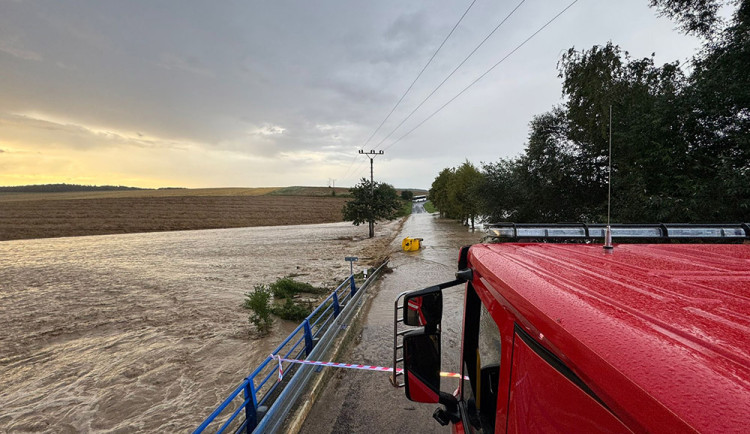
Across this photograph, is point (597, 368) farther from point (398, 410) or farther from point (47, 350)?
point (47, 350)

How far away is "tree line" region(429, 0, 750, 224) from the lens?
1102 cm

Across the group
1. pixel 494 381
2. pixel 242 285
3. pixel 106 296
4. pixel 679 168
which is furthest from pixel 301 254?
pixel 494 381

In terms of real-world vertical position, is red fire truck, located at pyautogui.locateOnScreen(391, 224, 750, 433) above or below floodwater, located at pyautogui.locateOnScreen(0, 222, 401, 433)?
above

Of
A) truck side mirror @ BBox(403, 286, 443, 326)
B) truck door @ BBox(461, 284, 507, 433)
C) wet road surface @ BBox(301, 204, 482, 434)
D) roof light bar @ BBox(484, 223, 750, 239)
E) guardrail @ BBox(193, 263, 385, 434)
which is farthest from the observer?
wet road surface @ BBox(301, 204, 482, 434)

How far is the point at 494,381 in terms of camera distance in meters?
1.97

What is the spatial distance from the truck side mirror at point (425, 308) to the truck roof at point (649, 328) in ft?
1.51

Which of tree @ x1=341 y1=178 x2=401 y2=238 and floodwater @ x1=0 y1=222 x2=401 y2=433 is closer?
floodwater @ x1=0 y1=222 x2=401 y2=433

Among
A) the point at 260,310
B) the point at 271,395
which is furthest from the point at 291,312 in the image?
the point at 271,395

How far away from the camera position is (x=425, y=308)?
2305 mm

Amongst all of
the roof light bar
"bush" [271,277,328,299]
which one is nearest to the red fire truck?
the roof light bar

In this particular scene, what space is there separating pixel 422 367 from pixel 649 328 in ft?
4.87

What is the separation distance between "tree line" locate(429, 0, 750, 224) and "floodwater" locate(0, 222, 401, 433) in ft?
44.7

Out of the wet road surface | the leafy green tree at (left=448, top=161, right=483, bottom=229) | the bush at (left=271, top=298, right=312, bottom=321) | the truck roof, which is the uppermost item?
the leafy green tree at (left=448, top=161, right=483, bottom=229)

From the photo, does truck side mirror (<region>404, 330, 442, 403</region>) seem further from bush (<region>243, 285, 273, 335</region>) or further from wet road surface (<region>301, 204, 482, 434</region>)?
bush (<region>243, 285, 273, 335</region>)
